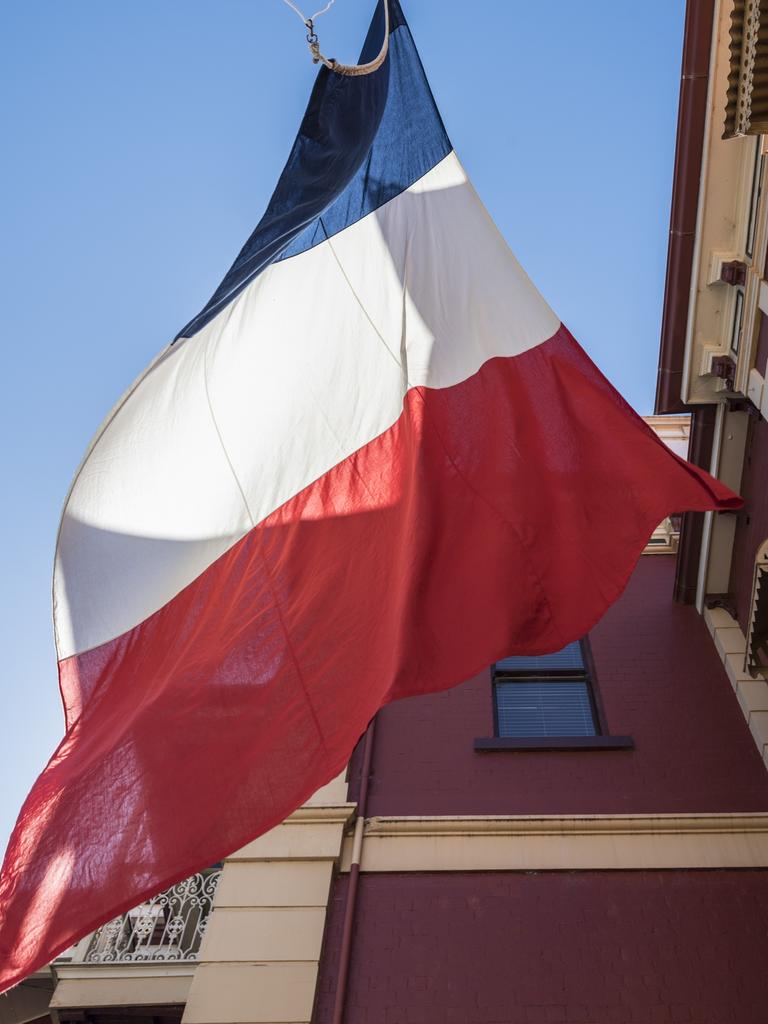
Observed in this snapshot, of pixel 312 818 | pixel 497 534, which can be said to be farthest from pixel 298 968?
pixel 497 534

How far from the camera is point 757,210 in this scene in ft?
27.3

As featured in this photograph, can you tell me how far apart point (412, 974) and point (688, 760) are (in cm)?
329

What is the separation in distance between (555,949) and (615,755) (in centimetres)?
216

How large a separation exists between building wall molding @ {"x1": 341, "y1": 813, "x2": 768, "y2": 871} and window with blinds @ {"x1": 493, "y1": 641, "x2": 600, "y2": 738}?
147 cm

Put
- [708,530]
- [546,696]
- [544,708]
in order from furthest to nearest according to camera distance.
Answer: [708,530] → [546,696] → [544,708]

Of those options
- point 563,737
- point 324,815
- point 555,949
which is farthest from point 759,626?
point 324,815

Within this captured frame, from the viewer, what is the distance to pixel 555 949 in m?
7.03

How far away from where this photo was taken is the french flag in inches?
184

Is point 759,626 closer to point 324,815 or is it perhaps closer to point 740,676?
point 740,676

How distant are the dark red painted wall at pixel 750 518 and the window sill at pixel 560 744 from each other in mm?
1940

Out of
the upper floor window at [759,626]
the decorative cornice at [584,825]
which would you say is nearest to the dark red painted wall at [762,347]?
the upper floor window at [759,626]

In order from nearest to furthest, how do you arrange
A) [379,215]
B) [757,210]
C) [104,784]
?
[104,784]
[379,215]
[757,210]

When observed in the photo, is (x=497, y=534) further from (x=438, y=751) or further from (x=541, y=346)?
(x=438, y=751)

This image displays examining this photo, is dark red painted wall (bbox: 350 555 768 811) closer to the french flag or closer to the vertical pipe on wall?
the vertical pipe on wall
